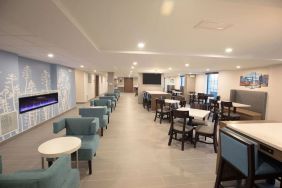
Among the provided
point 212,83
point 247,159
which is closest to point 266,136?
point 247,159

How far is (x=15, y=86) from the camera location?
3.90m

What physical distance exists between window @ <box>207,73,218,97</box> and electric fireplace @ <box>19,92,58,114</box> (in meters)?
8.59

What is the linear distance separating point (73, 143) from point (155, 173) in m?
1.35

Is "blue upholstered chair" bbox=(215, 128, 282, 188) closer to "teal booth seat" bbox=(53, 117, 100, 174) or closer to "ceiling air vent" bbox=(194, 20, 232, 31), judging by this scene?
"ceiling air vent" bbox=(194, 20, 232, 31)

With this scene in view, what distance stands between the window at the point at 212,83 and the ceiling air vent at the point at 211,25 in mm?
8147

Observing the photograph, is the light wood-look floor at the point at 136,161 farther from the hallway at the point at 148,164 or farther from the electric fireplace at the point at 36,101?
the electric fireplace at the point at 36,101

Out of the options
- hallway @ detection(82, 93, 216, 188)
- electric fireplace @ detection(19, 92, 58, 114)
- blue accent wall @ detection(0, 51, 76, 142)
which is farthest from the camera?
electric fireplace @ detection(19, 92, 58, 114)

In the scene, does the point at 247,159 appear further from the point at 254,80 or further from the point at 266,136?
the point at 254,80

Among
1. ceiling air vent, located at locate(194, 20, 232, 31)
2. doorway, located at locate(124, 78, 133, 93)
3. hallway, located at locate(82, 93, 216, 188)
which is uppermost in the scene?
ceiling air vent, located at locate(194, 20, 232, 31)

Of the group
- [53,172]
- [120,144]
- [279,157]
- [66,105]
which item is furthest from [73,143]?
[66,105]

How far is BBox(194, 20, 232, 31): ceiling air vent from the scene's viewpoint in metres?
1.98

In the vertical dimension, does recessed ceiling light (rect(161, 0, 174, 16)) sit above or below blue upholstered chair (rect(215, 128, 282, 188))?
above

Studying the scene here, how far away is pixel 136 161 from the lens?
2871 mm

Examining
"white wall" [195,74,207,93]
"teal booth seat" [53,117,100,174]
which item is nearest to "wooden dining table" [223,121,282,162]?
"teal booth seat" [53,117,100,174]
